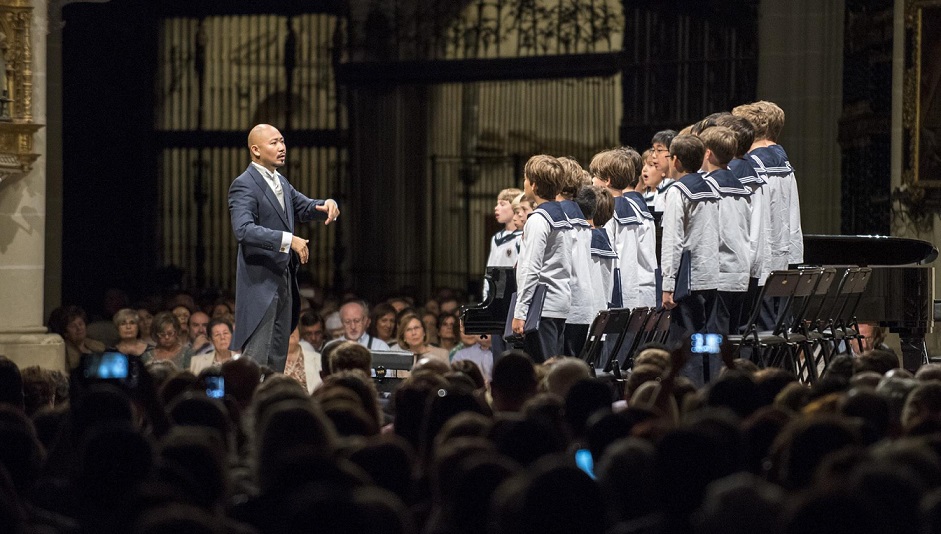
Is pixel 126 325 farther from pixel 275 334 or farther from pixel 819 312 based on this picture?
pixel 819 312

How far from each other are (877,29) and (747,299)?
18.2 ft

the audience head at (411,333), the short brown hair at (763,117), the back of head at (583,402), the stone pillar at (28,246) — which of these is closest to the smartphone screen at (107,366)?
the back of head at (583,402)

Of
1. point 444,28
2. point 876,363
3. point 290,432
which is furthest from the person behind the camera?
point 444,28

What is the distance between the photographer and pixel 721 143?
29.2 feet

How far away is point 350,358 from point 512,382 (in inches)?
48.6

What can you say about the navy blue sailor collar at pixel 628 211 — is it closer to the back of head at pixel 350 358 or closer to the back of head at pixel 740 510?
the back of head at pixel 350 358

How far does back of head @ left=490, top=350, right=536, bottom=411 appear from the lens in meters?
5.56

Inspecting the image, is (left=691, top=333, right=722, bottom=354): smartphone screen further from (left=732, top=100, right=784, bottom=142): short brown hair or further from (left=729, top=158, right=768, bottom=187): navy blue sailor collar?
(left=732, top=100, right=784, bottom=142): short brown hair

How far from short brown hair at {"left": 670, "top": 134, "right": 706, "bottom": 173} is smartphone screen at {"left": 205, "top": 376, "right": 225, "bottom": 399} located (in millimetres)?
3575

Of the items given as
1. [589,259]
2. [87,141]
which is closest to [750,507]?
[589,259]

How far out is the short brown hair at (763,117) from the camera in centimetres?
960

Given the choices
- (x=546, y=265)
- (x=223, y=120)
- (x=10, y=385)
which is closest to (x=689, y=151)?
(x=546, y=265)

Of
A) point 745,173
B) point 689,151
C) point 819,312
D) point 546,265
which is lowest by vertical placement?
point 819,312

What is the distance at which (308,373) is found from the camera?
34.5ft
